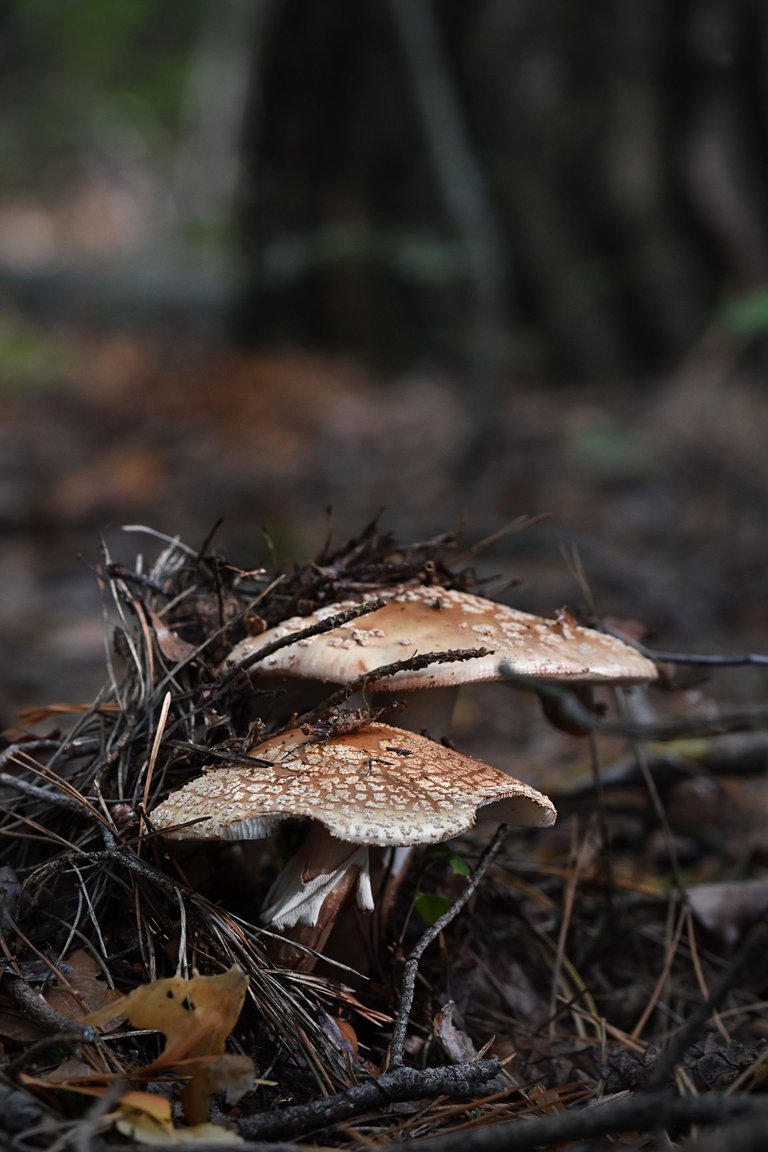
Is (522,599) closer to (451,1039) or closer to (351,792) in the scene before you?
(451,1039)

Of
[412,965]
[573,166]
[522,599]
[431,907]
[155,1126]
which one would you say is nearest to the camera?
[155,1126]

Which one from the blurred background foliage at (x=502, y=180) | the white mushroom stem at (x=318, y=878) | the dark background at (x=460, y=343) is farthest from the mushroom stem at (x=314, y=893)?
the blurred background foliage at (x=502, y=180)

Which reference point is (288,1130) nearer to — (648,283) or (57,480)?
(57,480)

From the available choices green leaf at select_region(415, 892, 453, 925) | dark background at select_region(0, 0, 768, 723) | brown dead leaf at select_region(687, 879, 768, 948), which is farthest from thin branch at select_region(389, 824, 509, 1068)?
dark background at select_region(0, 0, 768, 723)

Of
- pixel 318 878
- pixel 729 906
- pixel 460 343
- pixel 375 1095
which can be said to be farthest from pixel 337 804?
pixel 460 343

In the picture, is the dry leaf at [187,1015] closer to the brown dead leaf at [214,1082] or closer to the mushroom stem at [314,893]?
the brown dead leaf at [214,1082]

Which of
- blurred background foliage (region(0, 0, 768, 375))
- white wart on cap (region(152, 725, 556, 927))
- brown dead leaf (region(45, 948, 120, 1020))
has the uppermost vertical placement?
blurred background foliage (region(0, 0, 768, 375))

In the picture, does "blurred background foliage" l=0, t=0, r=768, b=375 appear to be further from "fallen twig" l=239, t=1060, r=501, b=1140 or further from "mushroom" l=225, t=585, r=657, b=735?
"fallen twig" l=239, t=1060, r=501, b=1140
